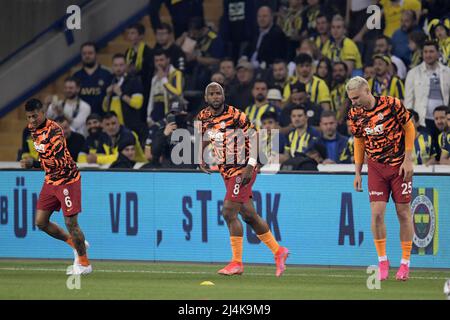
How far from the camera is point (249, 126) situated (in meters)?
15.3

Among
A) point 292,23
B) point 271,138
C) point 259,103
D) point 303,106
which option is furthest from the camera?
point 292,23

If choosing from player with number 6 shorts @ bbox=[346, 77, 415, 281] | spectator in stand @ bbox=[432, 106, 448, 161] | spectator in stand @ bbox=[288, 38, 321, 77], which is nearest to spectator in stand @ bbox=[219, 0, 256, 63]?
spectator in stand @ bbox=[288, 38, 321, 77]

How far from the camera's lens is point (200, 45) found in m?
21.9

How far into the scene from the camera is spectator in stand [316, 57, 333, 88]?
1997cm

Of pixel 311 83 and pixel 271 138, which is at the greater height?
pixel 311 83

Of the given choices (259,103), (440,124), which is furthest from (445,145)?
(259,103)

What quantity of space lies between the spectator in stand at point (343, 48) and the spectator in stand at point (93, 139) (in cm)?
385

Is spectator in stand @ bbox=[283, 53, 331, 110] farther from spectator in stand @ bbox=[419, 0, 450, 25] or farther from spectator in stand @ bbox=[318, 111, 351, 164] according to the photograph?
spectator in stand @ bbox=[419, 0, 450, 25]

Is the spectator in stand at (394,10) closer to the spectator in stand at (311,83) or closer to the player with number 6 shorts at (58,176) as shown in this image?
the spectator in stand at (311,83)

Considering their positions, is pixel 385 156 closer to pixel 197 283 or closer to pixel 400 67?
pixel 197 283

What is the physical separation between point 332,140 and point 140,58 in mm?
4646

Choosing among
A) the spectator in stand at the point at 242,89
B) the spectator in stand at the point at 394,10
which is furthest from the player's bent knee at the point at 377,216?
the spectator in stand at the point at 394,10

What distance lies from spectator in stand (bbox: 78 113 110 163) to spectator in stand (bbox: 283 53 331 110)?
3170 millimetres

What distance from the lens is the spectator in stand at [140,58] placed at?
70.9 feet
